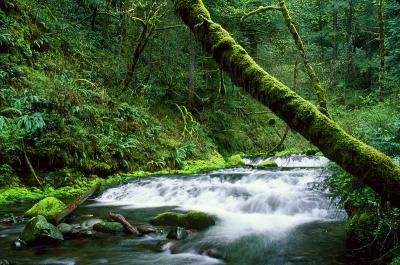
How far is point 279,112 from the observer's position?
3143mm

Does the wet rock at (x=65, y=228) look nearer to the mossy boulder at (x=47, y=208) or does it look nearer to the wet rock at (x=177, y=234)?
the mossy boulder at (x=47, y=208)

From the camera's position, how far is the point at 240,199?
912 cm

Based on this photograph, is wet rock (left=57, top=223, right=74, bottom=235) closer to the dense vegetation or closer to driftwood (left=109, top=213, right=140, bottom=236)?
driftwood (left=109, top=213, right=140, bottom=236)

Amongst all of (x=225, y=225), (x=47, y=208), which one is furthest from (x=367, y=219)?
(x=47, y=208)

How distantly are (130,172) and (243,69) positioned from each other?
9.47m

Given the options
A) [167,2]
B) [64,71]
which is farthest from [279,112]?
[167,2]

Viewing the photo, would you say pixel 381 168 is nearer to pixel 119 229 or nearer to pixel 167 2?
pixel 119 229

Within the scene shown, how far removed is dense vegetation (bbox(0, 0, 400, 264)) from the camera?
8.89 m

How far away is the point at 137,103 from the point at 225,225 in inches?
374

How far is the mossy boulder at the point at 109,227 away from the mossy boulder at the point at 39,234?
2.50 ft

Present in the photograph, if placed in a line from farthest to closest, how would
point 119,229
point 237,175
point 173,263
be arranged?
point 237,175 < point 119,229 < point 173,263

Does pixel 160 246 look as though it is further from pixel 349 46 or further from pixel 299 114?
pixel 349 46

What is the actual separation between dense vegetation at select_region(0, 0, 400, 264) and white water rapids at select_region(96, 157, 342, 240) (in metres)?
1.57

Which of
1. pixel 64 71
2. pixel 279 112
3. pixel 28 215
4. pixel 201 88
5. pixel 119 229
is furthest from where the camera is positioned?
pixel 201 88
